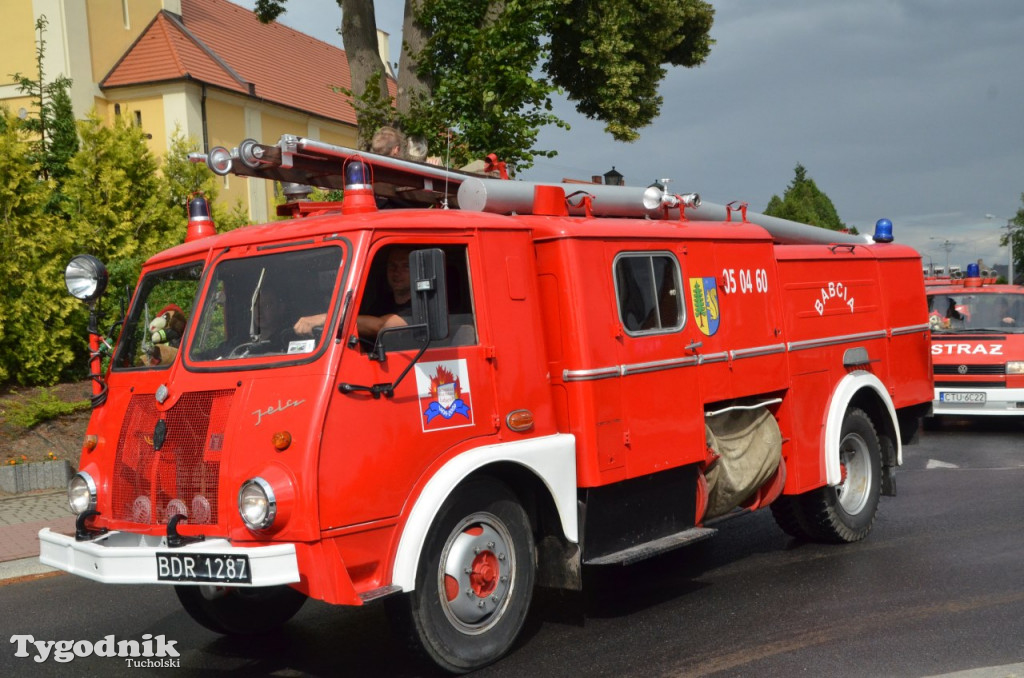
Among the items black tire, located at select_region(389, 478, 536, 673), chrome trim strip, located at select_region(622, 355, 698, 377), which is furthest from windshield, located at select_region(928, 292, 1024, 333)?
black tire, located at select_region(389, 478, 536, 673)

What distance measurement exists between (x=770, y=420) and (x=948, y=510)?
3.02 meters

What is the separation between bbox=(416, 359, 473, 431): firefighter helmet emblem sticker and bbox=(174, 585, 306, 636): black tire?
4.76 feet

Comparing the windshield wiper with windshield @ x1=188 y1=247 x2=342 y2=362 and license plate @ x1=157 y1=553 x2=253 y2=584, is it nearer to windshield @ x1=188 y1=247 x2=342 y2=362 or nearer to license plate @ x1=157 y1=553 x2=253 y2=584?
windshield @ x1=188 y1=247 x2=342 y2=362

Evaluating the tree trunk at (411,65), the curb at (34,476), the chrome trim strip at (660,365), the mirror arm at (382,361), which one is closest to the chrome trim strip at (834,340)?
the chrome trim strip at (660,365)

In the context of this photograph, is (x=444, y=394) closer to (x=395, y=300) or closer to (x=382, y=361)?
(x=382, y=361)

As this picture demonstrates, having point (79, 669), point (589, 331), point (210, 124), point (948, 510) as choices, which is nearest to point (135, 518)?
point (79, 669)

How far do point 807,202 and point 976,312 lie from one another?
5984 centimetres

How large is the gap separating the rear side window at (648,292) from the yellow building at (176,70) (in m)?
25.9

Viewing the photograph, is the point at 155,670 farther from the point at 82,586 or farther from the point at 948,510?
the point at 948,510

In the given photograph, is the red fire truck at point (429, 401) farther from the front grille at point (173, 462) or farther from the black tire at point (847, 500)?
the black tire at point (847, 500)

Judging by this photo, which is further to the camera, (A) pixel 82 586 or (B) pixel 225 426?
(A) pixel 82 586

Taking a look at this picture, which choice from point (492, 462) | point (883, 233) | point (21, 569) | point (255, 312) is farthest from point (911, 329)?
point (21, 569)

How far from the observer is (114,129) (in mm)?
16297

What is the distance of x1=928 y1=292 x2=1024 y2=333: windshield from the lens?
49.5 feet
